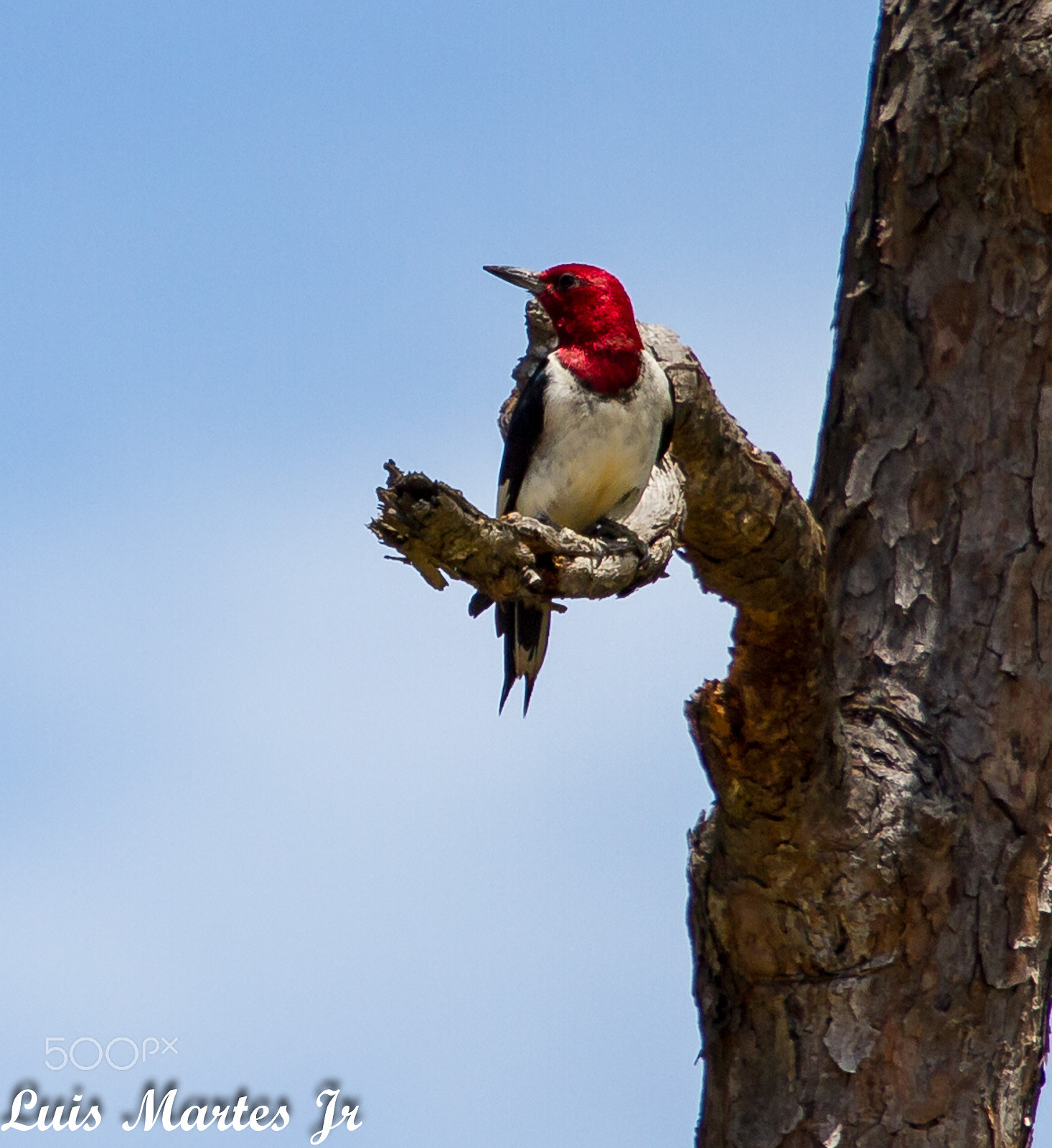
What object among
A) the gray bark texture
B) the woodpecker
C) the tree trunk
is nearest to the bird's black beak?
the woodpecker

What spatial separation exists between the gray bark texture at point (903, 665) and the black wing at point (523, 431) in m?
0.42

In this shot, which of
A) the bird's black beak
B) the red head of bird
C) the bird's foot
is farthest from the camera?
the bird's black beak

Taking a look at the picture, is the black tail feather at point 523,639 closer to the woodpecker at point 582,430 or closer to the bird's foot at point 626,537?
the woodpecker at point 582,430

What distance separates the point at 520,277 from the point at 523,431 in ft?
3.34

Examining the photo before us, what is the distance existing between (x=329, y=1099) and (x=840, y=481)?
274 centimetres

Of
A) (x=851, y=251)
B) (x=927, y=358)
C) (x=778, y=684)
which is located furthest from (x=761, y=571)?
(x=851, y=251)

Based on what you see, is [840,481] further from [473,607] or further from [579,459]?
[473,607]

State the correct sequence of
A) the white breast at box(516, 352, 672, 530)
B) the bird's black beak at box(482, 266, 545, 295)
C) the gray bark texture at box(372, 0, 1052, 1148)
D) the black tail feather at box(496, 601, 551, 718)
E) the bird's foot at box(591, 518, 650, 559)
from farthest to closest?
→ 1. the bird's black beak at box(482, 266, 545, 295)
2. the black tail feather at box(496, 601, 551, 718)
3. the white breast at box(516, 352, 672, 530)
4. the gray bark texture at box(372, 0, 1052, 1148)
5. the bird's foot at box(591, 518, 650, 559)

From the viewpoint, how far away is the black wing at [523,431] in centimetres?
507

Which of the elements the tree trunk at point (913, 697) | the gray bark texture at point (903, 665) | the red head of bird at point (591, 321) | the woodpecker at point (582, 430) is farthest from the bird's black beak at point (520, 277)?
the tree trunk at point (913, 697)

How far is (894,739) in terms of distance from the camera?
4781mm

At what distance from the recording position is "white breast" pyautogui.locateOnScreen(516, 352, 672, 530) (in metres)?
4.82

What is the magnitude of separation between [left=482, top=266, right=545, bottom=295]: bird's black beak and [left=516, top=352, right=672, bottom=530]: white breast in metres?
0.74

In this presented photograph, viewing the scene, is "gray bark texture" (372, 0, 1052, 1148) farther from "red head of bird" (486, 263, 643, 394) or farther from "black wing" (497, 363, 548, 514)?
"black wing" (497, 363, 548, 514)
